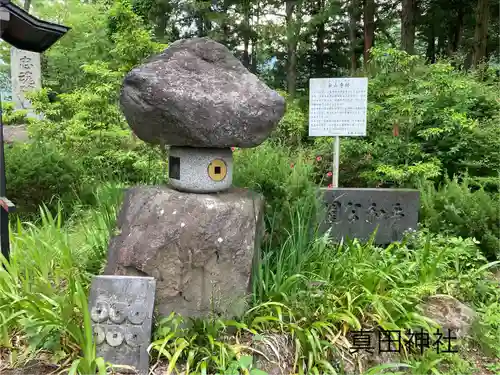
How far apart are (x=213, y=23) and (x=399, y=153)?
9415 millimetres

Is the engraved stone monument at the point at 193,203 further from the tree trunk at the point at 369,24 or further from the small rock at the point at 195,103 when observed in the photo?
the tree trunk at the point at 369,24

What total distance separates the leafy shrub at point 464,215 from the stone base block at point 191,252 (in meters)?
2.33

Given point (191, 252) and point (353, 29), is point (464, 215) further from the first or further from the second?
point (353, 29)

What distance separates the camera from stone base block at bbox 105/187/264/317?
2.77 meters

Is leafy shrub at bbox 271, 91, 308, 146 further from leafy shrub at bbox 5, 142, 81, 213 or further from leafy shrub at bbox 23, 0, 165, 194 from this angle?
leafy shrub at bbox 5, 142, 81, 213

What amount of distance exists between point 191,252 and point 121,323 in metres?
0.58

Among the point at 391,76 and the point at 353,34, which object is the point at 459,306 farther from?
the point at 353,34

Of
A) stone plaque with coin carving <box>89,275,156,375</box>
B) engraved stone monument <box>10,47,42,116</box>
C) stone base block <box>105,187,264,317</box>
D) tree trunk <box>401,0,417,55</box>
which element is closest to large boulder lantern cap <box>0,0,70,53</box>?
stone base block <box>105,187,264,317</box>

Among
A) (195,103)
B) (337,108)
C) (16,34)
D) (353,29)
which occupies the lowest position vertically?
(195,103)

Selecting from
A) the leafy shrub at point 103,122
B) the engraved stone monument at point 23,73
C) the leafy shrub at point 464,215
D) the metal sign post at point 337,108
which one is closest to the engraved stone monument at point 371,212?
the leafy shrub at point 464,215

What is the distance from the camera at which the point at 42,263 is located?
124 inches

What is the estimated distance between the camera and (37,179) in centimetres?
519

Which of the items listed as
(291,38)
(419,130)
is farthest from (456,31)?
(419,130)

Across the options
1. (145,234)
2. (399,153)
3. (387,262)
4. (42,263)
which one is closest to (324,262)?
(387,262)
